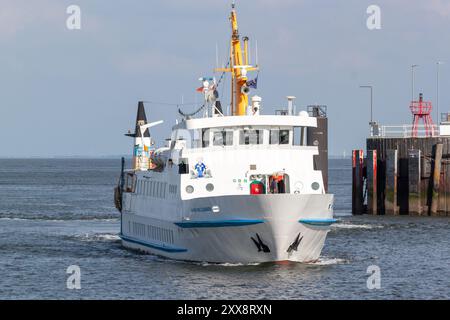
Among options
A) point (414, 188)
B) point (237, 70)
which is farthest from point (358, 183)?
point (237, 70)

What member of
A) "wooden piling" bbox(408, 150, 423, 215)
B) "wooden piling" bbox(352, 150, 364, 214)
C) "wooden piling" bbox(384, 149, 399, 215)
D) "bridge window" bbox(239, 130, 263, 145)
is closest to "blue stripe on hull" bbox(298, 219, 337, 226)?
"bridge window" bbox(239, 130, 263, 145)

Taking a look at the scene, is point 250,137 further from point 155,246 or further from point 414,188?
point 414,188

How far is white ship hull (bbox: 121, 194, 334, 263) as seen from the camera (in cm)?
4144

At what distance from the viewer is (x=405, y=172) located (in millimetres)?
71812

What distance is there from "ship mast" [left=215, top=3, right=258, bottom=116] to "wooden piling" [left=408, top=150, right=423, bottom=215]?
78.9 feet

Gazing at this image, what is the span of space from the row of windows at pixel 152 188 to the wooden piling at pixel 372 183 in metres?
23.9

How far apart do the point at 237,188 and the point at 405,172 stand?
29.4 metres

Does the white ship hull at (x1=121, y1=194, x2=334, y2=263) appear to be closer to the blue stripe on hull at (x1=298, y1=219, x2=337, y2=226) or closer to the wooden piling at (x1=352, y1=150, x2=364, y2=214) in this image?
the blue stripe on hull at (x1=298, y1=219, x2=337, y2=226)

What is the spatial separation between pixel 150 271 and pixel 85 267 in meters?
3.73

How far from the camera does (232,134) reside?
46.0 m

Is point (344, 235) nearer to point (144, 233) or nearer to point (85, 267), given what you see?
point (144, 233)

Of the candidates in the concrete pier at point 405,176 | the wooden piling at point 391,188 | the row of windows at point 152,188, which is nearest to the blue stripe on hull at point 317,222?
the row of windows at point 152,188

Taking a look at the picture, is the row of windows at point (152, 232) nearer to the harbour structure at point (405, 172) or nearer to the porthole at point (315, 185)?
the porthole at point (315, 185)
